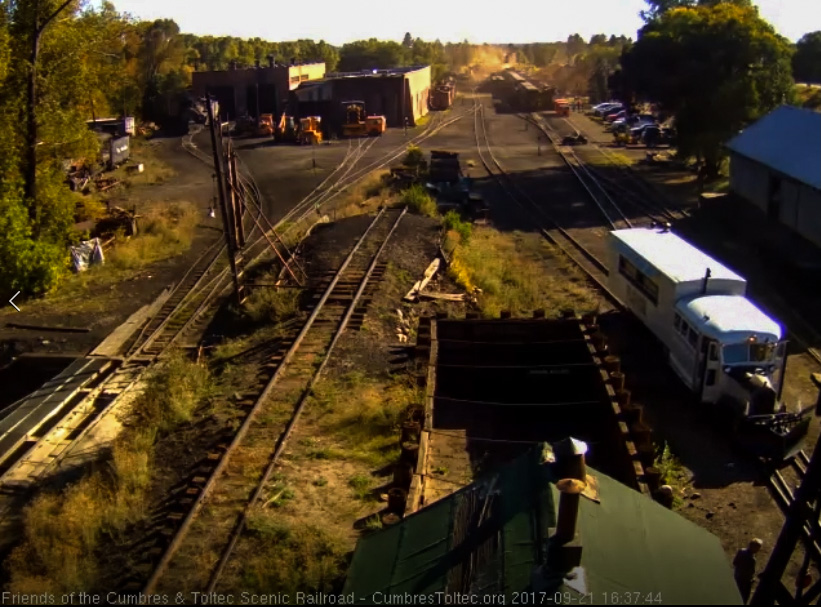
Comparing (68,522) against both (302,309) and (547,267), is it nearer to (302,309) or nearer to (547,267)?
(302,309)

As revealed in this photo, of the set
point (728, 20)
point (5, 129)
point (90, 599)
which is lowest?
point (90, 599)

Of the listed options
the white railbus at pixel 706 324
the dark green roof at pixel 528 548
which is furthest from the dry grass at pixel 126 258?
the dark green roof at pixel 528 548

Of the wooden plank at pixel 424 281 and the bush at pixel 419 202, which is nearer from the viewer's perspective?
the wooden plank at pixel 424 281

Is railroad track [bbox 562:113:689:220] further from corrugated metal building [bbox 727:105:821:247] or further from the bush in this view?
the bush

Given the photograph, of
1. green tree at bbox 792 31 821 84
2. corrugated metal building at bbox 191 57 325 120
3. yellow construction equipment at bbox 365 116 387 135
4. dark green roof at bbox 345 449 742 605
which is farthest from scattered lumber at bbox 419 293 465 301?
green tree at bbox 792 31 821 84

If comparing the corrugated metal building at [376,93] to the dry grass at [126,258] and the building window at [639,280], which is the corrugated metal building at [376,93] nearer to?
the dry grass at [126,258]

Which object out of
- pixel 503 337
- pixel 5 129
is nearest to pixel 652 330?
pixel 503 337
